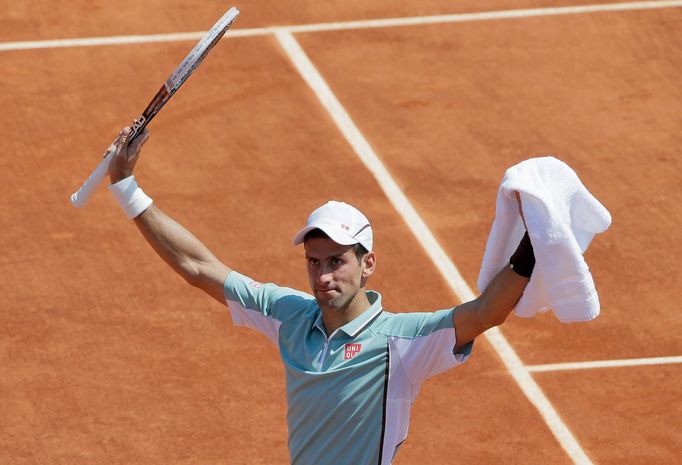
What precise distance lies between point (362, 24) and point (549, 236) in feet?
35.1

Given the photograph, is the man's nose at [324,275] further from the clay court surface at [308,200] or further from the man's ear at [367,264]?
the clay court surface at [308,200]

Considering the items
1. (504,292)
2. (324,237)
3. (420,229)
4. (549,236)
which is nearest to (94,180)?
(324,237)

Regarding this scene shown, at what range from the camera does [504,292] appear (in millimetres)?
5891

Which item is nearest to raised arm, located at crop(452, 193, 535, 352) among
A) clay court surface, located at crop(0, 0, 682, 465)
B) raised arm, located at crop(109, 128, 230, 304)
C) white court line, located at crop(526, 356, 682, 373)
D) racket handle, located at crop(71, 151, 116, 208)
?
raised arm, located at crop(109, 128, 230, 304)

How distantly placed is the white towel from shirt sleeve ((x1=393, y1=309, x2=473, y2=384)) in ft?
1.03

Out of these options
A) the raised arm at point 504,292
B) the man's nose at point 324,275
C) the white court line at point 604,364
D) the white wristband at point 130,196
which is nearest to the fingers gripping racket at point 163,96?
the white wristband at point 130,196

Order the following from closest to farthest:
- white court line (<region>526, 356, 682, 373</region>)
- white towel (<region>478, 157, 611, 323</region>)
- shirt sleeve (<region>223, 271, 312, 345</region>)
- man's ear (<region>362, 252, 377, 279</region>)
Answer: white towel (<region>478, 157, 611, 323</region>) → man's ear (<region>362, 252, 377, 279</region>) → shirt sleeve (<region>223, 271, 312, 345</region>) → white court line (<region>526, 356, 682, 373</region>)

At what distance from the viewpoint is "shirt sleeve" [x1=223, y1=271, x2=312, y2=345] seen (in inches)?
263

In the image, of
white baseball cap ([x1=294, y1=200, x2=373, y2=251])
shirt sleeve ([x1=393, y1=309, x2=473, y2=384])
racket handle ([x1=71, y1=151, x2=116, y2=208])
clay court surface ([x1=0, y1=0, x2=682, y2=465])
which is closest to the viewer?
shirt sleeve ([x1=393, y1=309, x2=473, y2=384])

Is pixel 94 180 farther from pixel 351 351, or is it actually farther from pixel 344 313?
pixel 351 351

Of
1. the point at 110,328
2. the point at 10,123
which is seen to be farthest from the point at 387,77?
the point at 110,328

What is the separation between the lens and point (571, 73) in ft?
50.2

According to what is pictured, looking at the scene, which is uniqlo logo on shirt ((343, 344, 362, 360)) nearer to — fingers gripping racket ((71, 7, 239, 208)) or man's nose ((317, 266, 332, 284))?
man's nose ((317, 266, 332, 284))

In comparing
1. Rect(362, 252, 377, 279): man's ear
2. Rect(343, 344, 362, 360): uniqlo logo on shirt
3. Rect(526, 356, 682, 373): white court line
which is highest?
Rect(362, 252, 377, 279): man's ear
